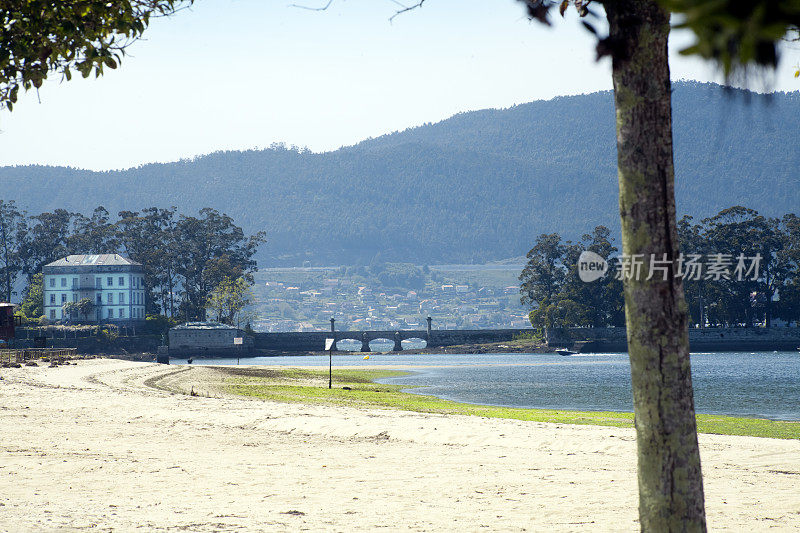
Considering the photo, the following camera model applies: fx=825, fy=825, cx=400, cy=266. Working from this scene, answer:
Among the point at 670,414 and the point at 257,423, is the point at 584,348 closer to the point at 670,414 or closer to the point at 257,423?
the point at 257,423

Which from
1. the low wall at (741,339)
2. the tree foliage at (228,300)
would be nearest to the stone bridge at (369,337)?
the tree foliage at (228,300)

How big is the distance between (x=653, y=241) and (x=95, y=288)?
12234cm

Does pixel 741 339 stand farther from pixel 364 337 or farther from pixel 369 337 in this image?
pixel 364 337

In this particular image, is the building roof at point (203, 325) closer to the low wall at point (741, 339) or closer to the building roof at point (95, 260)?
the building roof at point (95, 260)

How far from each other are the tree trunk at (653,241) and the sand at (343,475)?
4.47 metres

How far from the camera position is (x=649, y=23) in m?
4.16

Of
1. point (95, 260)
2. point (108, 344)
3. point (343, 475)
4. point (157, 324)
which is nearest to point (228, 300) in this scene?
point (157, 324)

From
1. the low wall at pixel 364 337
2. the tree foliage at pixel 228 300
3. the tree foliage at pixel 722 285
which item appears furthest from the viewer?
the low wall at pixel 364 337

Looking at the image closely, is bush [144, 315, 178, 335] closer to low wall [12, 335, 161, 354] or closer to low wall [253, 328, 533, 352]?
low wall [12, 335, 161, 354]

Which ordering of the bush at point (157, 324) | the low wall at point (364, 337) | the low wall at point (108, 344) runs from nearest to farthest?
the low wall at point (108, 344) < the bush at point (157, 324) < the low wall at point (364, 337)

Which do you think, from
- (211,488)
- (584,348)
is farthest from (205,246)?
(211,488)

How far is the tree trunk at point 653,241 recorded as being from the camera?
163 inches

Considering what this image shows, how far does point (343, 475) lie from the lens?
39.4 ft

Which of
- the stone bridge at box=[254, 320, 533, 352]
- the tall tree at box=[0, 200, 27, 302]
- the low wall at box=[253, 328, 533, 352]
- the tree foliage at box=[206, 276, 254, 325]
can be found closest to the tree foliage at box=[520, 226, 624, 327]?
the low wall at box=[253, 328, 533, 352]
